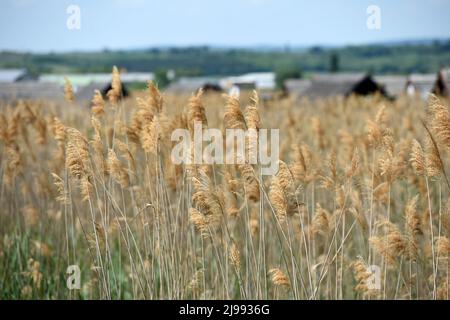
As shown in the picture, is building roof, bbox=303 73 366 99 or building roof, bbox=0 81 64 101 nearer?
building roof, bbox=0 81 64 101

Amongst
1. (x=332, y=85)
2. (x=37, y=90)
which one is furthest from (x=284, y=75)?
(x=37, y=90)

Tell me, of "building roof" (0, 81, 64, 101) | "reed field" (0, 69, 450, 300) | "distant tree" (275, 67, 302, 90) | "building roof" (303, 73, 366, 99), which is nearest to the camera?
"reed field" (0, 69, 450, 300)

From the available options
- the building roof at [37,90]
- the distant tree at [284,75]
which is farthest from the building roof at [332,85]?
the distant tree at [284,75]

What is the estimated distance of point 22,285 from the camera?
17.5 ft

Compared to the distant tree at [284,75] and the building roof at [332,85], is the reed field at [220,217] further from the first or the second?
the distant tree at [284,75]

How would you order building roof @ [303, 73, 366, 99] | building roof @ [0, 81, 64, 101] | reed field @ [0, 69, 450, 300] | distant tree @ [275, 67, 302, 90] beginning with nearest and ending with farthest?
reed field @ [0, 69, 450, 300] < building roof @ [0, 81, 64, 101] < building roof @ [303, 73, 366, 99] < distant tree @ [275, 67, 302, 90]

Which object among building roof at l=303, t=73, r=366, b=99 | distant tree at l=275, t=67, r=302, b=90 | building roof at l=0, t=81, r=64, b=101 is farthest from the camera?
distant tree at l=275, t=67, r=302, b=90

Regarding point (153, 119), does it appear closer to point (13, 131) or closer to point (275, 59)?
point (13, 131)

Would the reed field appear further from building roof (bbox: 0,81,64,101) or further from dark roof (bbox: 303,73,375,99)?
dark roof (bbox: 303,73,375,99)

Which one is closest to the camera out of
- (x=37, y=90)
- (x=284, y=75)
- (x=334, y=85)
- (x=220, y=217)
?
(x=220, y=217)

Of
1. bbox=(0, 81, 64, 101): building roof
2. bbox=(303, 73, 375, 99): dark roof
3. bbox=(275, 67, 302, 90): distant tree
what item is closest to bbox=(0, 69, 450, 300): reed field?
bbox=(0, 81, 64, 101): building roof

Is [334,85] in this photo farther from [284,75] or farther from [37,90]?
[284,75]

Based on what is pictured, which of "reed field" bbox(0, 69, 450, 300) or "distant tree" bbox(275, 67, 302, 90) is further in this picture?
"distant tree" bbox(275, 67, 302, 90)

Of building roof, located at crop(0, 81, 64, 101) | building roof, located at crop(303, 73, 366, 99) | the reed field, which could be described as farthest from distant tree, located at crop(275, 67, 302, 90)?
the reed field
